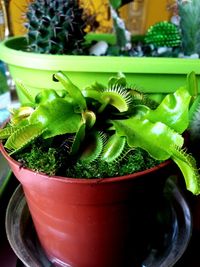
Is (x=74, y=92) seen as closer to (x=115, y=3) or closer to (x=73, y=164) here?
(x=73, y=164)

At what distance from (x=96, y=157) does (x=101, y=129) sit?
0.11ft

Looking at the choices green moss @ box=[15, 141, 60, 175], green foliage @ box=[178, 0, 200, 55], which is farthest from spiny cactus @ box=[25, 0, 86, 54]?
green moss @ box=[15, 141, 60, 175]

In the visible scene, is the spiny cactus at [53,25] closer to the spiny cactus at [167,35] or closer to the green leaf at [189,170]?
the spiny cactus at [167,35]

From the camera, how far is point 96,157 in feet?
0.95

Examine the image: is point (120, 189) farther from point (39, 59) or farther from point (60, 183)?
point (39, 59)

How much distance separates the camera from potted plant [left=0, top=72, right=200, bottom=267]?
0.28m

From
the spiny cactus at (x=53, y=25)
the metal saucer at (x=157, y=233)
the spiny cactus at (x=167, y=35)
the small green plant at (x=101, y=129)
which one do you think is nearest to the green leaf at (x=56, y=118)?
the small green plant at (x=101, y=129)

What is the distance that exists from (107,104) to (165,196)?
0.62 feet

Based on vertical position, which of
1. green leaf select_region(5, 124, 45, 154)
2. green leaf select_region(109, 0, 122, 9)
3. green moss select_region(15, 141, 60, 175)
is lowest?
green moss select_region(15, 141, 60, 175)

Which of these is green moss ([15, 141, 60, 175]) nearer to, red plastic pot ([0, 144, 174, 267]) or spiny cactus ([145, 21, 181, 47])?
red plastic pot ([0, 144, 174, 267])

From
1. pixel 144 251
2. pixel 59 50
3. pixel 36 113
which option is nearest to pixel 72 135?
pixel 36 113

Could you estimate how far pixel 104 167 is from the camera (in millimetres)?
282

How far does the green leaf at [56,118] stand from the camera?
0.93 feet

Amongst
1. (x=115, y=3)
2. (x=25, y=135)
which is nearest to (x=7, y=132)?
(x=25, y=135)
